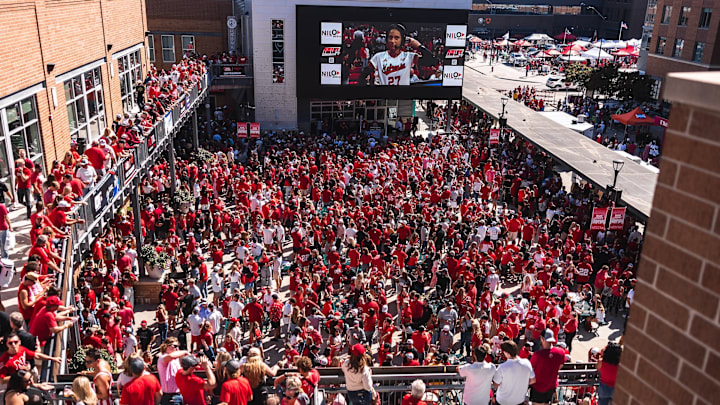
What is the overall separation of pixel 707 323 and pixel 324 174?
71.3 feet

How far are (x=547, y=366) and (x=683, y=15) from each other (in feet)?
156

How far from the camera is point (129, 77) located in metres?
25.1

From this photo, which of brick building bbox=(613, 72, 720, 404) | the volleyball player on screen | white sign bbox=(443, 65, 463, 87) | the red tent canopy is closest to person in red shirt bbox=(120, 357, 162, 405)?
brick building bbox=(613, 72, 720, 404)

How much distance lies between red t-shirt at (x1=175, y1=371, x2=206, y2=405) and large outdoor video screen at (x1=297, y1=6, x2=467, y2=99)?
2997 cm

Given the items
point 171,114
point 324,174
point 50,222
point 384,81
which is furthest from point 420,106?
point 50,222

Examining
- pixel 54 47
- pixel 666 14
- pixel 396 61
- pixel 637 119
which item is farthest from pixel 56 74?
pixel 666 14

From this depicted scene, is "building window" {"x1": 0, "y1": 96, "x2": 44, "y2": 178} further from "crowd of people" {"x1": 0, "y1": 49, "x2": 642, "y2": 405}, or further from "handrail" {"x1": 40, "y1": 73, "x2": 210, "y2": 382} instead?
"handrail" {"x1": 40, "y1": 73, "x2": 210, "y2": 382}

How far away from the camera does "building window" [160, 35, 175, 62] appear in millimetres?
39994

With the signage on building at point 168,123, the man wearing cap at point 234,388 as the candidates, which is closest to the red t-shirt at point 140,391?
the man wearing cap at point 234,388

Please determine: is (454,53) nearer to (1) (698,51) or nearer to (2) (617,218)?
(2) (617,218)

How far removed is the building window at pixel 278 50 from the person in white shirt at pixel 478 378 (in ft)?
102

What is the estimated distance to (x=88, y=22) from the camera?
18.9 metres

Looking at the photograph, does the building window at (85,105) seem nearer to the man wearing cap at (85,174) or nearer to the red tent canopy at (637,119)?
the man wearing cap at (85,174)

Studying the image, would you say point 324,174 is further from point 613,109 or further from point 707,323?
point 613,109
